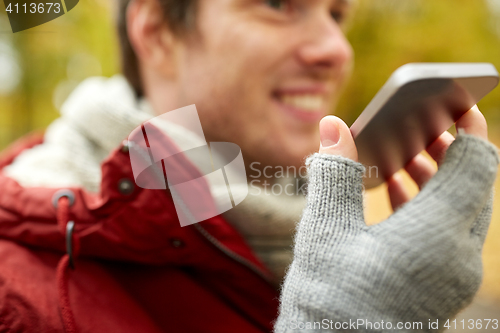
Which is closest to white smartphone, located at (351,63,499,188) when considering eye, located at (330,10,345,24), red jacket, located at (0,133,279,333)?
red jacket, located at (0,133,279,333)

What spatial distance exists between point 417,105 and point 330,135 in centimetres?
13

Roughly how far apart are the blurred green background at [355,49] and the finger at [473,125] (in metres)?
4.00

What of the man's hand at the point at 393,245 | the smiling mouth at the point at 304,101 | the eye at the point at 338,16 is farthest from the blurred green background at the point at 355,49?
the man's hand at the point at 393,245

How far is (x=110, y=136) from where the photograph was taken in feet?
3.26

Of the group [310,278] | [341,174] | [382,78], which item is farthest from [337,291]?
[382,78]

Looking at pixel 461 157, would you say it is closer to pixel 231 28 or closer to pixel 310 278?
pixel 310 278

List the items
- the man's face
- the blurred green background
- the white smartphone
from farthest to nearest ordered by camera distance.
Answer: the blurred green background, the man's face, the white smartphone

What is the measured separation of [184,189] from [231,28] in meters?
0.49

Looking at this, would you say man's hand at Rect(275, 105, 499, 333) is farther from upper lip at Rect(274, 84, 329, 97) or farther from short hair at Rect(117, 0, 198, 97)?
short hair at Rect(117, 0, 198, 97)

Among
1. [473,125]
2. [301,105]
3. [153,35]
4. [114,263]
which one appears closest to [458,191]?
[473,125]

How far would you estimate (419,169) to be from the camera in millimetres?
755

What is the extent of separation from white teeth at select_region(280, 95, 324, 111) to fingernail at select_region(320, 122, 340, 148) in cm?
46

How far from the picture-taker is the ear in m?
1.11

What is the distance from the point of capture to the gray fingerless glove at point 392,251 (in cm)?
48
